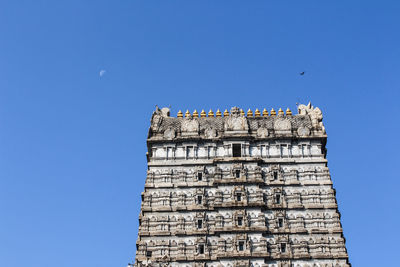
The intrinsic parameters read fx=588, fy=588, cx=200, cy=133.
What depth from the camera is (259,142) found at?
5588 cm

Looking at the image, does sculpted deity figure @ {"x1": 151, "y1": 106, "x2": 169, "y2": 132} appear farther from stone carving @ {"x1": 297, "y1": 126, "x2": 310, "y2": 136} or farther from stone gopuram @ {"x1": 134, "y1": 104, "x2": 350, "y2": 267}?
stone carving @ {"x1": 297, "y1": 126, "x2": 310, "y2": 136}

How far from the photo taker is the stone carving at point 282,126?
185 feet

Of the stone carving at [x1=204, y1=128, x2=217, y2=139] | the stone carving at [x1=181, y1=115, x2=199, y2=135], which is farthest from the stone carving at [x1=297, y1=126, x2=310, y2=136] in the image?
the stone carving at [x1=181, y1=115, x2=199, y2=135]

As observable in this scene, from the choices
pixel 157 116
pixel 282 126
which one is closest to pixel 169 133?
pixel 157 116

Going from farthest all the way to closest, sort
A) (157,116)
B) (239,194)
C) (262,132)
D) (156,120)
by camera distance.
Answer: (157,116) → (156,120) → (262,132) → (239,194)

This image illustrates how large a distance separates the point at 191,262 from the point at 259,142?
13.7 m

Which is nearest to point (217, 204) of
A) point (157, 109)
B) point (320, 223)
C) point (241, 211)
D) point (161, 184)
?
point (241, 211)

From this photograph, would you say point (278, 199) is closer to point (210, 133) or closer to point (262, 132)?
point (262, 132)

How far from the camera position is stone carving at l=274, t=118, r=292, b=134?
56.2m

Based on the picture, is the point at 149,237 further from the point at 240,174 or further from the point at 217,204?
the point at 240,174

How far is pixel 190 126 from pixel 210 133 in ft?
6.94

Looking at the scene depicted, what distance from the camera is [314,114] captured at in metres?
57.8

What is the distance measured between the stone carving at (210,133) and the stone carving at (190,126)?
883 millimetres

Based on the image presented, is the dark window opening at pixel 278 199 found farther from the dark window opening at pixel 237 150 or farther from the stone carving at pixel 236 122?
the stone carving at pixel 236 122
